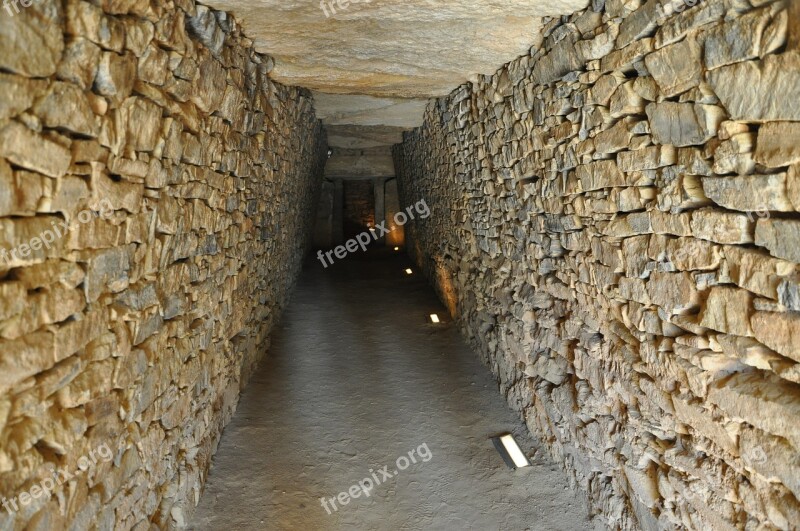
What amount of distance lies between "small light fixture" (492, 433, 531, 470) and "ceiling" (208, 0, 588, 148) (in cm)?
299

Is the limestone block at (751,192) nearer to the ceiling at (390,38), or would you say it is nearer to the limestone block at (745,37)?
the limestone block at (745,37)

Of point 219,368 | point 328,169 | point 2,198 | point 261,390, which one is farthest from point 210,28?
point 328,169

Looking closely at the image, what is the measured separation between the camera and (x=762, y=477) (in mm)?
1771

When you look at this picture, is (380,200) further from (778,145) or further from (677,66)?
(778,145)

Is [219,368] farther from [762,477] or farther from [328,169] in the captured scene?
[328,169]

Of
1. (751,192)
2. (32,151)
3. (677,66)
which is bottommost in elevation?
(751,192)

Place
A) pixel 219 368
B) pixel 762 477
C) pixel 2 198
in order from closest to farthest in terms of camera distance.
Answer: pixel 2 198
pixel 762 477
pixel 219 368

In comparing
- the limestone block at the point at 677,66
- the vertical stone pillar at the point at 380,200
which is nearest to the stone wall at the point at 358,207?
the vertical stone pillar at the point at 380,200

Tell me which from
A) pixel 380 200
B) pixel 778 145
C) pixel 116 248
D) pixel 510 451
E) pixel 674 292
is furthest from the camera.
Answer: pixel 380 200

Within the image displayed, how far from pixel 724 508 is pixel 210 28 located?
347cm

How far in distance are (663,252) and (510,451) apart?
215 centimetres

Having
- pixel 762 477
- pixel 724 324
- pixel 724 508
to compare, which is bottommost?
pixel 724 508

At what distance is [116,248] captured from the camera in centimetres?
194

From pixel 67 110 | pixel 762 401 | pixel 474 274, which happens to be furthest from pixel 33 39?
pixel 474 274
